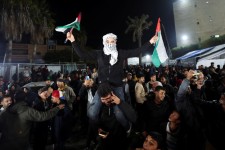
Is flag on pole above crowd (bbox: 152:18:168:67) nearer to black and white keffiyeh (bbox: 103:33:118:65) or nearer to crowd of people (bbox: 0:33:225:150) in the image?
crowd of people (bbox: 0:33:225:150)

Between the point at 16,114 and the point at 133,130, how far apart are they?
7.97 feet

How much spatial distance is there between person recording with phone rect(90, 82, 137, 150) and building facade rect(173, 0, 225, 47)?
4303 centimetres

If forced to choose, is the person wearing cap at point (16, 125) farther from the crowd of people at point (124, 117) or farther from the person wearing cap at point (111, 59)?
Answer: the person wearing cap at point (111, 59)

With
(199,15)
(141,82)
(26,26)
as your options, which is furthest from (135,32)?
(141,82)

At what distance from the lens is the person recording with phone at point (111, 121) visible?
3.09 metres

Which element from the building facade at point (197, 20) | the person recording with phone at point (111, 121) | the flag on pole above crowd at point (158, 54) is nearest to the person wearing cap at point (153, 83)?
the flag on pole above crowd at point (158, 54)

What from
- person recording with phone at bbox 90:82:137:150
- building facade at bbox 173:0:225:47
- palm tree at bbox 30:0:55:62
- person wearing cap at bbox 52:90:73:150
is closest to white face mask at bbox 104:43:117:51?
person recording with phone at bbox 90:82:137:150

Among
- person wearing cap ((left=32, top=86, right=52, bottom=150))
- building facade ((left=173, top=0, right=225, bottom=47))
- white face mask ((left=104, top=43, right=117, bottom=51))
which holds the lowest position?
person wearing cap ((left=32, top=86, right=52, bottom=150))

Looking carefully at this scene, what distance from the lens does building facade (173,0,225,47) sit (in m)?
42.4

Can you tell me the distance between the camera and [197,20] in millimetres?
45000

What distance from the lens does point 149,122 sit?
4711 millimetres

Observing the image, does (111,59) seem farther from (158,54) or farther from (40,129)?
(40,129)

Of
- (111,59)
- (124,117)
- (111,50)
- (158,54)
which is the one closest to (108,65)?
(111,59)

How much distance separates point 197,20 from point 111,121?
4639 cm
